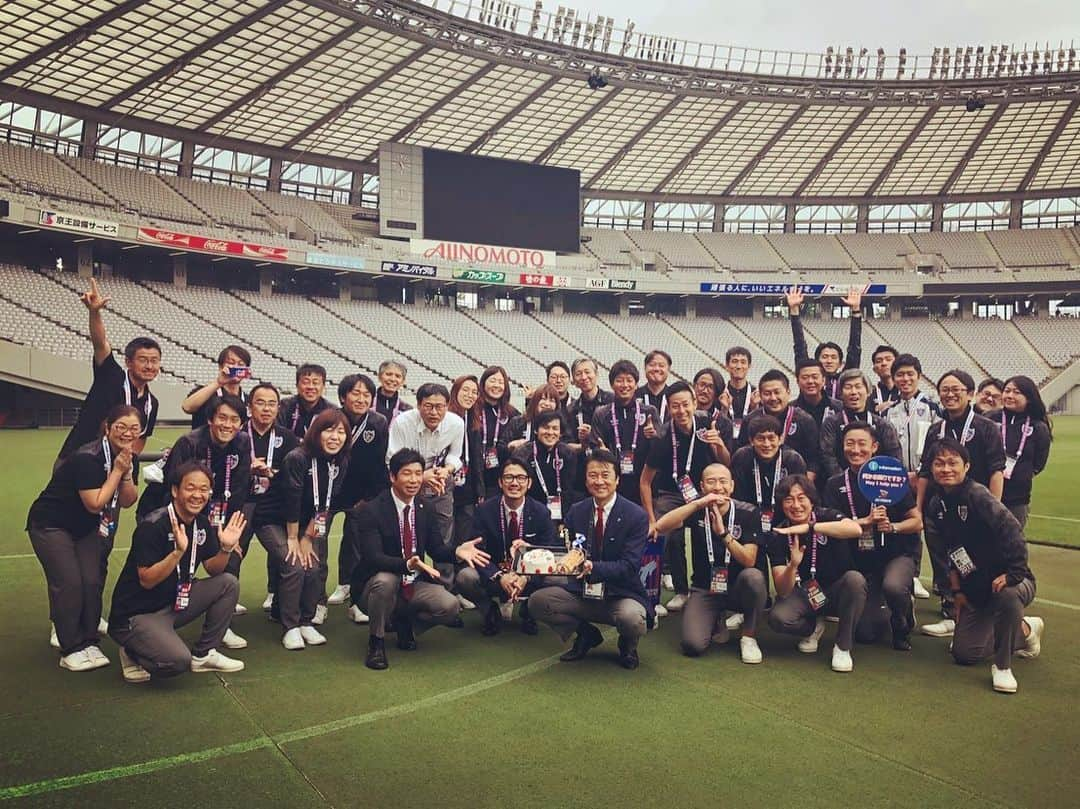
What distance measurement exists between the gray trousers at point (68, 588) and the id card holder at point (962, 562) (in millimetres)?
6061

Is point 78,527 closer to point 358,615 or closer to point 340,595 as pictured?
point 358,615

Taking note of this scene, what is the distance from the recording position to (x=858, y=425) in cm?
589

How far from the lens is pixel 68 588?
504cm

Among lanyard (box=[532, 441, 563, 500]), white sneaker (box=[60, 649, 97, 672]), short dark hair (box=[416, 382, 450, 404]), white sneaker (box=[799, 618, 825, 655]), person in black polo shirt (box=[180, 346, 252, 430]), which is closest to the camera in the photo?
white sneaker (box=[60, 649, 97, 672])

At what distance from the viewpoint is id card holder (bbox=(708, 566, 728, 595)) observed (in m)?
5.69

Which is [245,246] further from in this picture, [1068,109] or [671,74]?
[1068,109]

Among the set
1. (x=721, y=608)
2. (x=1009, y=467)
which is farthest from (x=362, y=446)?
(x=1009, y=467)

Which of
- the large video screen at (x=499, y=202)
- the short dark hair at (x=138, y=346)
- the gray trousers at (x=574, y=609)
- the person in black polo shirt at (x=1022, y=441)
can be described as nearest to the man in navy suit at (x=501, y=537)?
the gray trousers at (x=574, y=609)

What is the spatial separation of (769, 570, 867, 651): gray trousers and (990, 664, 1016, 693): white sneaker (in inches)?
35.7

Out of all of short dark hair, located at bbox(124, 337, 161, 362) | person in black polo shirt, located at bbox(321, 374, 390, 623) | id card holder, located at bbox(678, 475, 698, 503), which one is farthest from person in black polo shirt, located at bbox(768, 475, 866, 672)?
short dark hair, located at bbox(124, 337, 161, 362)

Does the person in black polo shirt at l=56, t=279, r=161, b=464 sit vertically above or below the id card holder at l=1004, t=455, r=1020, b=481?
above

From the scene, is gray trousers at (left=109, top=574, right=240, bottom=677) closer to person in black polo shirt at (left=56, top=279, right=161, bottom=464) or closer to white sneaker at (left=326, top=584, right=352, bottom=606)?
person in black polo shirt at (left=56, top=279, right=161, bottom=464)

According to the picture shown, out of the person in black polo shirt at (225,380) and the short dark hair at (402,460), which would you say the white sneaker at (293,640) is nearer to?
the short dark hair at (402,460)

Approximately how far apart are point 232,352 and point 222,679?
2.69 m
